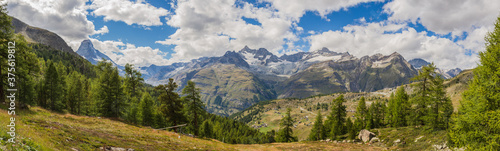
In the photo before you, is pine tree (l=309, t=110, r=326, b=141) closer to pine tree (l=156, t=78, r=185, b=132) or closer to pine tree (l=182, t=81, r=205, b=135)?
pine tree (l=182, t=81, r=205, b=135)

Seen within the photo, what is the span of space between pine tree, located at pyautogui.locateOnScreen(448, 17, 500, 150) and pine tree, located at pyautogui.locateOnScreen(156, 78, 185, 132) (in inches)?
1791

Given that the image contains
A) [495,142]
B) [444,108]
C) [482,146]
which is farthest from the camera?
[444,108]

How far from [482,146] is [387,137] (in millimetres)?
27228

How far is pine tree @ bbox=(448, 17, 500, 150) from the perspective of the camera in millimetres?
15273

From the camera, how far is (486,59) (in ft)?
54.7

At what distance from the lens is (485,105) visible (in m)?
15.9

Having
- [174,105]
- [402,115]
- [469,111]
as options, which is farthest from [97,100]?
[402,115]

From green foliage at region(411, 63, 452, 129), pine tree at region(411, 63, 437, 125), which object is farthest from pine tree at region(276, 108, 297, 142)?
pine tree at region(411, 63, 437, 125)

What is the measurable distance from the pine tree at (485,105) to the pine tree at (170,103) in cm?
4548

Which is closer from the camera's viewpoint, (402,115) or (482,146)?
(482,146)

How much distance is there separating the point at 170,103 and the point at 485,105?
48404 mm

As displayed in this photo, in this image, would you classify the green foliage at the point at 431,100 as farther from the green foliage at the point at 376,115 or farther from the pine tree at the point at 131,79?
the pine tree at the point at 131,79

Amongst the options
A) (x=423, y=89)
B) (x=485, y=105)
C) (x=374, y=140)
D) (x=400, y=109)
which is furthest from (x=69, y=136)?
(x=400, y=109)

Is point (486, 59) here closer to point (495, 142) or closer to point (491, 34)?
point (491, 34)
